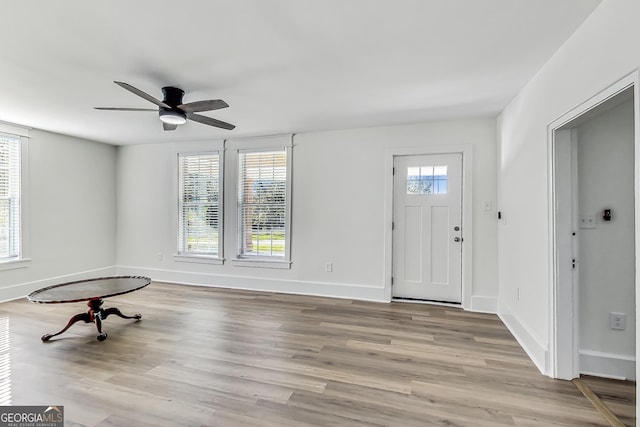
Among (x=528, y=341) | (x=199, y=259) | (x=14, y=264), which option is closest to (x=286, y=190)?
(x=199, y=259)

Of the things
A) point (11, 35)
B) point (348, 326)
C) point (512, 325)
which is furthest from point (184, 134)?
point (512, 325)

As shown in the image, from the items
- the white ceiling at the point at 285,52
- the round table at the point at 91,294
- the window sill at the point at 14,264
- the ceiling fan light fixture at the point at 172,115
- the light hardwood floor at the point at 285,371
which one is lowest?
the light hardwood floor at the point at 285,371

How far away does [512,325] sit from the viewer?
2998 millimetres

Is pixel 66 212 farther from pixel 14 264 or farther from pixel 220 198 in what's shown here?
pixel 220 198

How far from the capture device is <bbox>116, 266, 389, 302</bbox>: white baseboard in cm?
413

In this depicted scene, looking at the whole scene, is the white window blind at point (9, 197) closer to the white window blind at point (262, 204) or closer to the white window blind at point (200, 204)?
the white window blind at point (200, 204)

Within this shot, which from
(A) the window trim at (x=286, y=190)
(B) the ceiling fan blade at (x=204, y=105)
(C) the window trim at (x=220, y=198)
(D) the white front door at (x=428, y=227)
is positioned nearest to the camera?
(B) the ceiling fan blade at (x=204, y=105)

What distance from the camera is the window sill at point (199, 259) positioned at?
4.80 m

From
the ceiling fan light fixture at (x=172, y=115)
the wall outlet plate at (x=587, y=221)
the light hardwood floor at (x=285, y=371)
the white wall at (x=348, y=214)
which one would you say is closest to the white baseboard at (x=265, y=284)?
the white wall at (x=348, y=214)

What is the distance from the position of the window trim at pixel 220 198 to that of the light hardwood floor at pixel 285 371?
1388mm

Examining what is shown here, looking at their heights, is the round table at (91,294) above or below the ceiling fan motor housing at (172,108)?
below

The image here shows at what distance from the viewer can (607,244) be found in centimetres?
217

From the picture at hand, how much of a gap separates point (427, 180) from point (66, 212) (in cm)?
553

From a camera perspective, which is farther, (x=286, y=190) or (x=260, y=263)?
(x=260, y=263)
